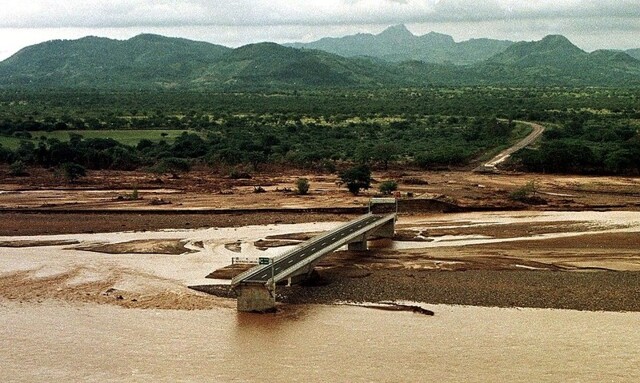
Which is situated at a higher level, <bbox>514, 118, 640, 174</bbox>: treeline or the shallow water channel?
<bbox>514, 118, 640, 174</bbox>: treeline

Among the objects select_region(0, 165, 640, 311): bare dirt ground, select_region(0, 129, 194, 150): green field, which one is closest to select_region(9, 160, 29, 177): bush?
select_region(0, 165, 640, 311): bare dirt ground

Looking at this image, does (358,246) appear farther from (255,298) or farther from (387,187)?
(387,187)

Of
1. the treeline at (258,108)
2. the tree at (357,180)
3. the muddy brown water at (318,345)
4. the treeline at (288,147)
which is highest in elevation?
the treeline at (258,108)

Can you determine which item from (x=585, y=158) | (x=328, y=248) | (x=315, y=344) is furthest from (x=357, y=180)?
(x=315, y=344)

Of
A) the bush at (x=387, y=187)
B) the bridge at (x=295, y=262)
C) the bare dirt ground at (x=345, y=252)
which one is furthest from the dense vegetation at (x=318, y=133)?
the bridge at (x=295, y=262)

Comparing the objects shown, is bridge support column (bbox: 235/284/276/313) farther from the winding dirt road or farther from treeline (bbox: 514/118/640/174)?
treeline (bbox: 514/118/640/174)

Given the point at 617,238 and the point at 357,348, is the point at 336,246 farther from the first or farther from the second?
the point at 617,238

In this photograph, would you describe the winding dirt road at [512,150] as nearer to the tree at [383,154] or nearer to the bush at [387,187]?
the tree at [383,154]
